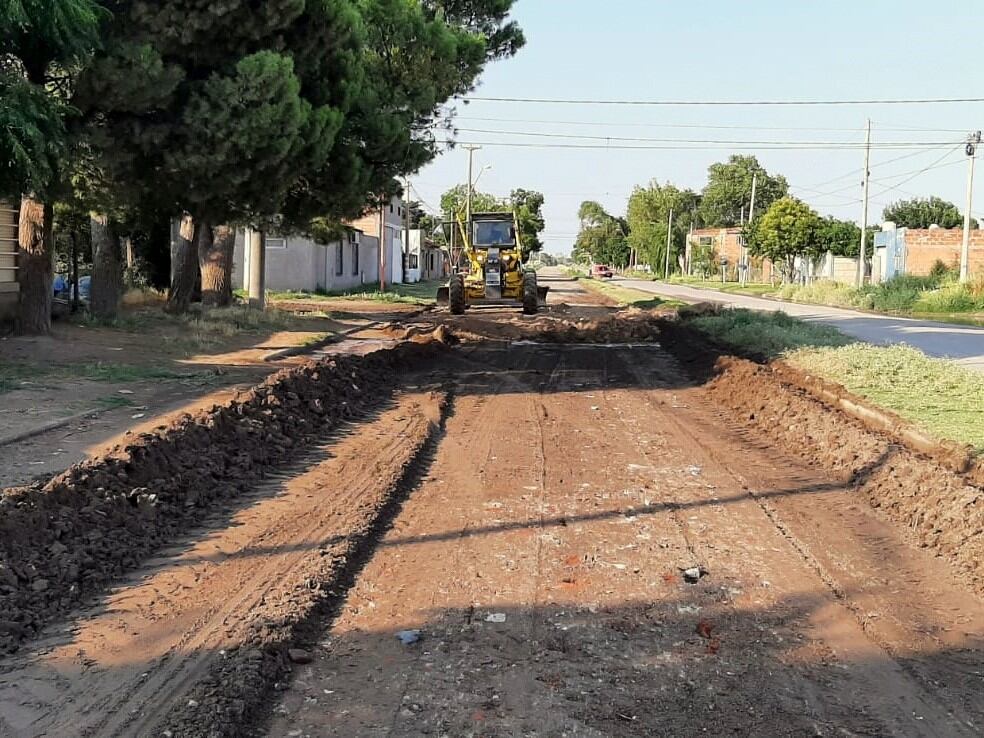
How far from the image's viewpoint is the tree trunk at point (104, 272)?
20.0m

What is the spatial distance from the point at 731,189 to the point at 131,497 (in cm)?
13918

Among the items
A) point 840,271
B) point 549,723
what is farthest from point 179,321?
point 840,271

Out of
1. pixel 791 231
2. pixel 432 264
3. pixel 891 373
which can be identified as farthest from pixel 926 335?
pixel 432 264

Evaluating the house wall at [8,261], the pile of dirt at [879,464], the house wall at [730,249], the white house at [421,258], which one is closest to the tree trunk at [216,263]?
the house wall at [8,261]

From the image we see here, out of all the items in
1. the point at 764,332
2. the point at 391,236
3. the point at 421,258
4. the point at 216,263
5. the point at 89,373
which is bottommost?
the point at 89,373

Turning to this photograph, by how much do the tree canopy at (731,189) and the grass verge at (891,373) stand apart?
119 meters

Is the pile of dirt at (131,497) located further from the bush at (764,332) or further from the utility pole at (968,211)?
the utility pole at (968,211)

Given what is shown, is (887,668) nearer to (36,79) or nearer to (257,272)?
(36,79)

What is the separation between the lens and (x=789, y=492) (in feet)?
26.4

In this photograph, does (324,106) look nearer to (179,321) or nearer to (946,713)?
(179,321)

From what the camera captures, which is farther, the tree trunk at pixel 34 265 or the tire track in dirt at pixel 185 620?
the tree trunk at pixel 34 265

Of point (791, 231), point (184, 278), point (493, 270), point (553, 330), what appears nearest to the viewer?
point (184, 278)

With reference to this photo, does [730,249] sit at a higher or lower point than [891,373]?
higher

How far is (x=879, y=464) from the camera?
28.3 ft
